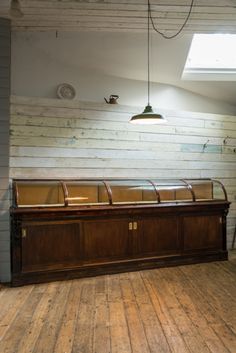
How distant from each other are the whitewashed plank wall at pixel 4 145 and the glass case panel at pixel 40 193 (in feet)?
0.62

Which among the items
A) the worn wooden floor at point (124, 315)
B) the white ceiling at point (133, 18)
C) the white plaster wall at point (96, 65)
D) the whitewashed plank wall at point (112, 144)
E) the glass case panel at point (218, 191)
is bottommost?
the worn wooden floor at point (124, 315)

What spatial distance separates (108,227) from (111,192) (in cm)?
51

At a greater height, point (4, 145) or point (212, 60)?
point (212, 60)

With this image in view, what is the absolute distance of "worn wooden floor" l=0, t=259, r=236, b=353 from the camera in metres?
2.28

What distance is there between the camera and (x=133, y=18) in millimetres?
3508

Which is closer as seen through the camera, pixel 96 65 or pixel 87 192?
pixel 87 192

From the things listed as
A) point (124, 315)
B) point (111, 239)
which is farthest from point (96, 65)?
point (124, 315)

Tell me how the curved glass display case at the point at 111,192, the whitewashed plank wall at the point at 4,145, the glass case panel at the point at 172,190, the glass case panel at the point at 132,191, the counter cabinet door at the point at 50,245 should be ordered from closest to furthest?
the counter cabinet door at the point at 50,245
the whitewashed plank wall at the point at 4,145
the curved glass display case at the point at 111,192
the glass case panel at the point at 132,191
the glass case panel at the point at 172,190

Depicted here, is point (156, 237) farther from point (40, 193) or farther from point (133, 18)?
point (133, 18)

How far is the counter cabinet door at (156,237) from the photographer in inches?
161

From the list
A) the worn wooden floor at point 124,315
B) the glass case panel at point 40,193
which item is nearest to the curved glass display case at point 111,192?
the glass case panel at point 40,193

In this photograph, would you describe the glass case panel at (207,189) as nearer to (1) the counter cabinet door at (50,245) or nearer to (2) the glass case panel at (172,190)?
(2) the glass case panel at (172,190)

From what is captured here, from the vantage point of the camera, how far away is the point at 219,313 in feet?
9.16

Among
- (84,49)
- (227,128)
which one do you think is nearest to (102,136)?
(84,49)
